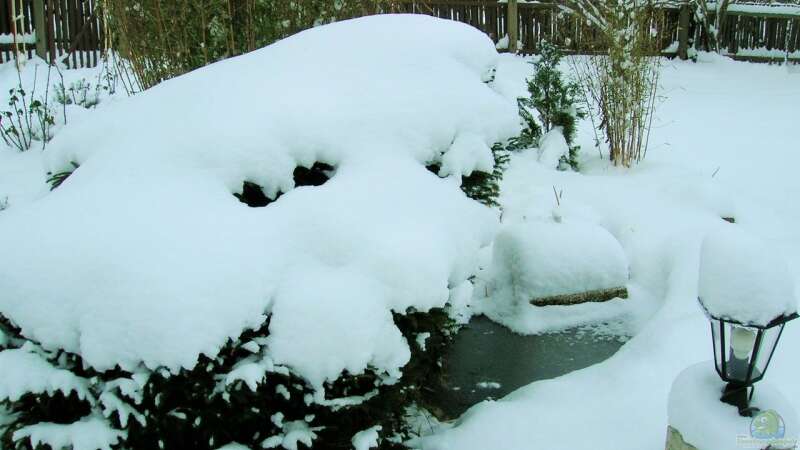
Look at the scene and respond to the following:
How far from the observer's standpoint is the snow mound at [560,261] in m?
3.91

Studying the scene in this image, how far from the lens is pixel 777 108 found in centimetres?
923

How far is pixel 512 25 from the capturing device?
12.1m

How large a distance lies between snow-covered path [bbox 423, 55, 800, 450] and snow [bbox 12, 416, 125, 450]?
123cm

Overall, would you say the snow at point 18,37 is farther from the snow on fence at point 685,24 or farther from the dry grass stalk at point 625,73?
the dry grass stalk at point 625,73

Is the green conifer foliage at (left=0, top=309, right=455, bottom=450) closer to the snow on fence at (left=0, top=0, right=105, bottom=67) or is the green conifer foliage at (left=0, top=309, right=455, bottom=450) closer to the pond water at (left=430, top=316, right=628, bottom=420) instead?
the pond water at (left=430, top=316, right=628, bottom=420)

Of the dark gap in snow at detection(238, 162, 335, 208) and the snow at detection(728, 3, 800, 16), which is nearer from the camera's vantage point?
the dark gap in snow at detection(238, 162, 335, 208)

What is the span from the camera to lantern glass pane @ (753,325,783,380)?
81.0 inches

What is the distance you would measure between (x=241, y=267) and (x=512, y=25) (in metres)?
11.1

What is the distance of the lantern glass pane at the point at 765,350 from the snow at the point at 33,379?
197 centimetres

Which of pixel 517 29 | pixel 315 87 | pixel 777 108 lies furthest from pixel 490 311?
pixel 517 29

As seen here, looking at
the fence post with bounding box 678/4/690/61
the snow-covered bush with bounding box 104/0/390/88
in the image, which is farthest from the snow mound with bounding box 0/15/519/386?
the fence post with bounding box 678/4/690/61

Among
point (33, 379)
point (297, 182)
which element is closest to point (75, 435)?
point (33, 379)

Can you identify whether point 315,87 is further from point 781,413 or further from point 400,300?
point 781,413

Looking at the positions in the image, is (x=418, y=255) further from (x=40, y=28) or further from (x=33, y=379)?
(x=40, y=28)
